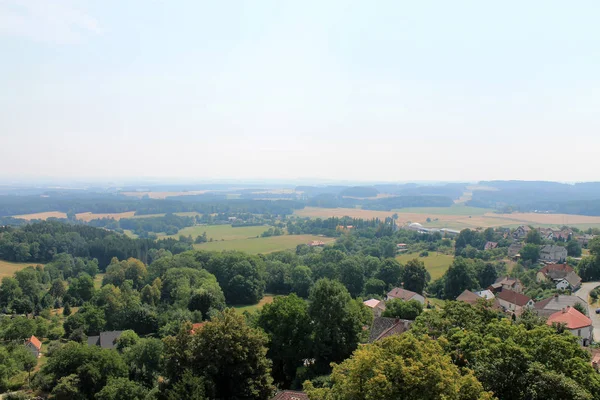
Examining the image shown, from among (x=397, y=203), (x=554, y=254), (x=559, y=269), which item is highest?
(x=559, y=269)

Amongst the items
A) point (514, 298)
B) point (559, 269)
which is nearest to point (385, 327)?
point (514, 298)

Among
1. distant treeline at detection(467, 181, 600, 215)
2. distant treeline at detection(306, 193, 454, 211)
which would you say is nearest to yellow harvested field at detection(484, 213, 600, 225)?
distant treeline at detection(467, 181, 600, 215)

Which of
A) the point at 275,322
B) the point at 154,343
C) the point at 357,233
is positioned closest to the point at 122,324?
the point at 154,343

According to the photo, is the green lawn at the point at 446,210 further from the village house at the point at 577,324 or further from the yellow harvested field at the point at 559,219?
the village house at the point at 577,324

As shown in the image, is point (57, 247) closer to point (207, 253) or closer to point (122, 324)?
point (207, 253)

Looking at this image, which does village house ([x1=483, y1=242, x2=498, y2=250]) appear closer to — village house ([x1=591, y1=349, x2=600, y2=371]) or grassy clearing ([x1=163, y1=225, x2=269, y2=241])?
village house ([x1=591, y1=349, x2=600, y2=371])

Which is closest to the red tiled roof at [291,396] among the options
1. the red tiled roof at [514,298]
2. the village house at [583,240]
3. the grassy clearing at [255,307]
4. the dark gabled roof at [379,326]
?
the dark gabled roof at [379,326]

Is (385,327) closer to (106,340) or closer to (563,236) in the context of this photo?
(106,340)
